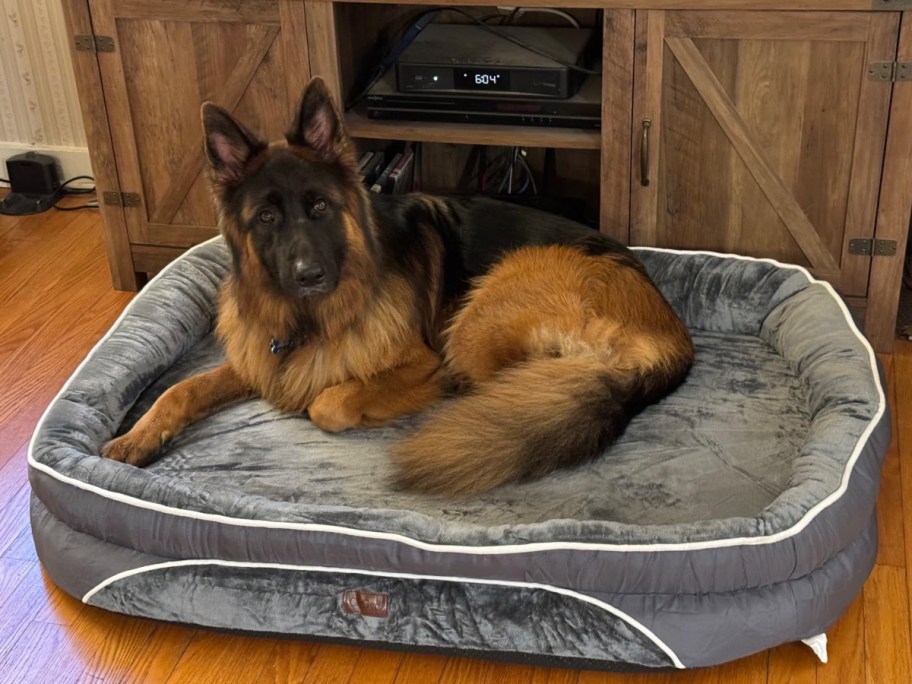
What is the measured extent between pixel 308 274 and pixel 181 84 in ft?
4.03

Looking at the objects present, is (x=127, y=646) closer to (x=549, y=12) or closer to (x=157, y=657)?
(x=157, y=657)

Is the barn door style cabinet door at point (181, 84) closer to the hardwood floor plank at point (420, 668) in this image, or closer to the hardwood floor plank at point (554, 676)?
the hardwood floor plank at point (420, 668)

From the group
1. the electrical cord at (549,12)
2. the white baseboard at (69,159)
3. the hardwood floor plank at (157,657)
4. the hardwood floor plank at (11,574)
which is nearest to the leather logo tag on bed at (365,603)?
the hardwood floor plank at (157,657)

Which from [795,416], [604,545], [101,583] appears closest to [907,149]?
[795,416]

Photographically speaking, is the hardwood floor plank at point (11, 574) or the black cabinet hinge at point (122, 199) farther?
the black cabinet hinge at point (122, 199)

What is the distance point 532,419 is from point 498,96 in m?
1.26

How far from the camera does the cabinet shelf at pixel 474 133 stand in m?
3.14

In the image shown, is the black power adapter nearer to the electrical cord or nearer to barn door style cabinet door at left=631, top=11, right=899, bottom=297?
the electrical cord

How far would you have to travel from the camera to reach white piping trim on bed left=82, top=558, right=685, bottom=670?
205 cm

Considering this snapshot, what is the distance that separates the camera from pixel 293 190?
94.6 inches

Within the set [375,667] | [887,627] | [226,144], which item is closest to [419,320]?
[226,144]

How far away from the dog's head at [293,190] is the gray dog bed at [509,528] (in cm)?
46

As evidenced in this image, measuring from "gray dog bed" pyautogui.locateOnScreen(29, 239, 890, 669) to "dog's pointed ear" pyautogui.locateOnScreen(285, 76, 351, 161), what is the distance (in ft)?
2.23

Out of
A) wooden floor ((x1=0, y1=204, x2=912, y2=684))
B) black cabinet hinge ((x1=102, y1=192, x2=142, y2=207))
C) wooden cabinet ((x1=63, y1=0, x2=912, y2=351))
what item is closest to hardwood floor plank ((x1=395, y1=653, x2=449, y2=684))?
wooden floor ((x1=0, y1=204, x2=912, y2=684))
